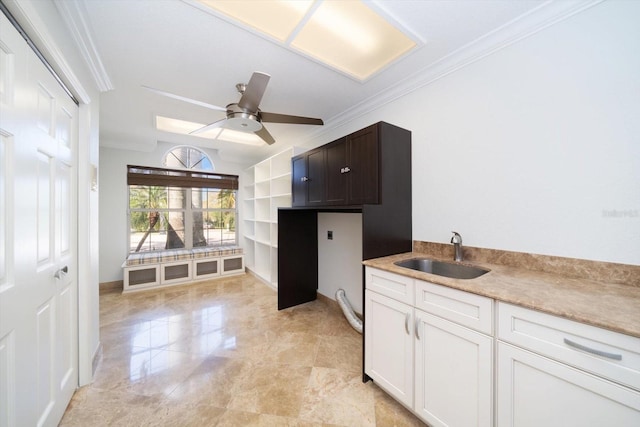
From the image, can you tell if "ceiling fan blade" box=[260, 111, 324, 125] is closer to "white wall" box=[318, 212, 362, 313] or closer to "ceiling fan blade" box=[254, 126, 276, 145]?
"ceiling fan blade" box=[254, 126, 276, 145]

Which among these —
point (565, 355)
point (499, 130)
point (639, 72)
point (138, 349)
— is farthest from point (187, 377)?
point (639, 72)

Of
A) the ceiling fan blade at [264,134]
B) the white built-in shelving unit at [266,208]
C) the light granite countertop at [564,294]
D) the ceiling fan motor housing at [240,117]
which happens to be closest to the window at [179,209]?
the white built-in shelving unit at [266,208]

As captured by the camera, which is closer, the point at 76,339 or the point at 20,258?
the point at 20,258

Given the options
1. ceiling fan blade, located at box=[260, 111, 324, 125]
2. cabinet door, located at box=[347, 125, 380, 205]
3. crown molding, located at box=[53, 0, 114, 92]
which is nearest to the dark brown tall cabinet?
cabinet door, located at box=[347, 125, 380, 205]

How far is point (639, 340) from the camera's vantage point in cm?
75

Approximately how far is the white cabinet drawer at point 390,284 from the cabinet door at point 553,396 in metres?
0.49

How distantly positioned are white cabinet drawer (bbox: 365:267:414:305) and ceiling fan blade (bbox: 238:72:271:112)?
5.39 feet

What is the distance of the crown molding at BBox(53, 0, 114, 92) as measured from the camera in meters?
1.32

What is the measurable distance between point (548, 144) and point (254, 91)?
211 centimetres

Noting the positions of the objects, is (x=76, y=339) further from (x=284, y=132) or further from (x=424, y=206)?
(x=284, y=132)

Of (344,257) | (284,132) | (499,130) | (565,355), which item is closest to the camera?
(565,355)

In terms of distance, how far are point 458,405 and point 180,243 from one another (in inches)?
196

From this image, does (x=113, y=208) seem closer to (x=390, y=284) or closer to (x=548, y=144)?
(x=390, y=284)

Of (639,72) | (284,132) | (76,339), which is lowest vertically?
(76,339)
